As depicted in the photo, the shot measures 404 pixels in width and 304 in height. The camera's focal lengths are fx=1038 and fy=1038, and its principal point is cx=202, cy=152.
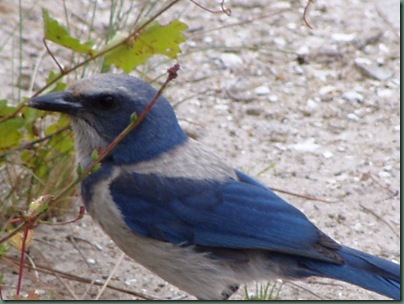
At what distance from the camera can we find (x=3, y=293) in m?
4.89

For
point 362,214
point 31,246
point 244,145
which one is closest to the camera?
point 31,246

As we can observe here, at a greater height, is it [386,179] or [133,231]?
[133,231]

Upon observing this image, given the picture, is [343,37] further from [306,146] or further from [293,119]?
[306,146]

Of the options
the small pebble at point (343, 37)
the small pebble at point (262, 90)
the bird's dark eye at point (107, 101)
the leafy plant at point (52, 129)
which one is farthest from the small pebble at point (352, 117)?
the bird's dark eye at point (107, 101)

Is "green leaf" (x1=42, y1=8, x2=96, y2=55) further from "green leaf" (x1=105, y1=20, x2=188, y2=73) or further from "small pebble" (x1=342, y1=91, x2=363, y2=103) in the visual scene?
"small pebble" (x1=342, y1=91, x2=363, y2=103)

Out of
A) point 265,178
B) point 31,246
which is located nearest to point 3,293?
point 31,246

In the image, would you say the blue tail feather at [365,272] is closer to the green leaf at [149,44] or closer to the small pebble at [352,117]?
the green leaf at [149,44]

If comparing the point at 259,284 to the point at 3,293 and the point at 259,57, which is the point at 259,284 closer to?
the point at 3,293

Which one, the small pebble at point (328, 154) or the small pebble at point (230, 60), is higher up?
the small pebble at point (230, 60)

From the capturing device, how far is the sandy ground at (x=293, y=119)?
5262 mm

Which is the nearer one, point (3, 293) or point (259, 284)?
point (3, 293)

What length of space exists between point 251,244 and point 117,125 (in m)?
0.82

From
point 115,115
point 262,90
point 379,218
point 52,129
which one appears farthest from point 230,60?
point 115,115

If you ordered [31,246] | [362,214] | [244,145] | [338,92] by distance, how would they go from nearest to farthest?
[31,246] → [362,214] → [244,145] → [338,92]
